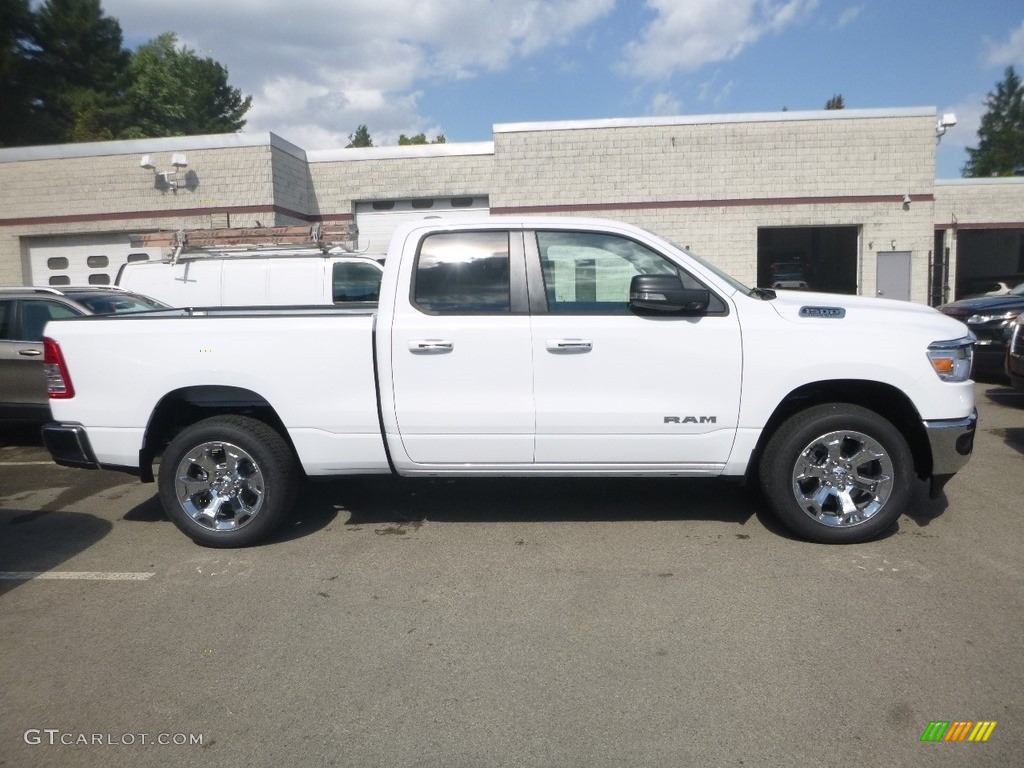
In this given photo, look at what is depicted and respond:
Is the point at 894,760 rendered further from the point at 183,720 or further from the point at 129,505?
the point at 129,505

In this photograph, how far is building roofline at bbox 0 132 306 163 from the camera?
1794 centimetres

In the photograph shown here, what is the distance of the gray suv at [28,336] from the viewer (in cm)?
828

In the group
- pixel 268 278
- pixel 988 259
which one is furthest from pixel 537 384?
pixel 988 259

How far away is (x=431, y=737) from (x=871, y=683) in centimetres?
187

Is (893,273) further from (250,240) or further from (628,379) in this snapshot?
(628,379)

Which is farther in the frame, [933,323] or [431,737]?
[933,323]

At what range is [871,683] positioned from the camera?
3.40 meters

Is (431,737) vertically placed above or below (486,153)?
below

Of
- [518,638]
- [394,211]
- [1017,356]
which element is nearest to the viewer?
[518,638]

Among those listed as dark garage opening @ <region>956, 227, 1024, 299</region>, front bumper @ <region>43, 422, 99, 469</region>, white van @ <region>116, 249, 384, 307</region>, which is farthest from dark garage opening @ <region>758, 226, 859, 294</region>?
front bumper @ <region>43, 422, 99, 469</region>

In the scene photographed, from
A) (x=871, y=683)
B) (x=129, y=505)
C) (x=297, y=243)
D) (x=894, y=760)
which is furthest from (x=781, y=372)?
(x=297, y=243)

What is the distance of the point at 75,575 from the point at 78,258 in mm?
16940

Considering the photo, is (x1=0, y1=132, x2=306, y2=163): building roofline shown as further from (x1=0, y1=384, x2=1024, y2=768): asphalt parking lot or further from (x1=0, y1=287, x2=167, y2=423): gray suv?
(x1=0, y1=384, x2=1024, y2=768): asphalt parking lot

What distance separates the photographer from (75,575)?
488cm
